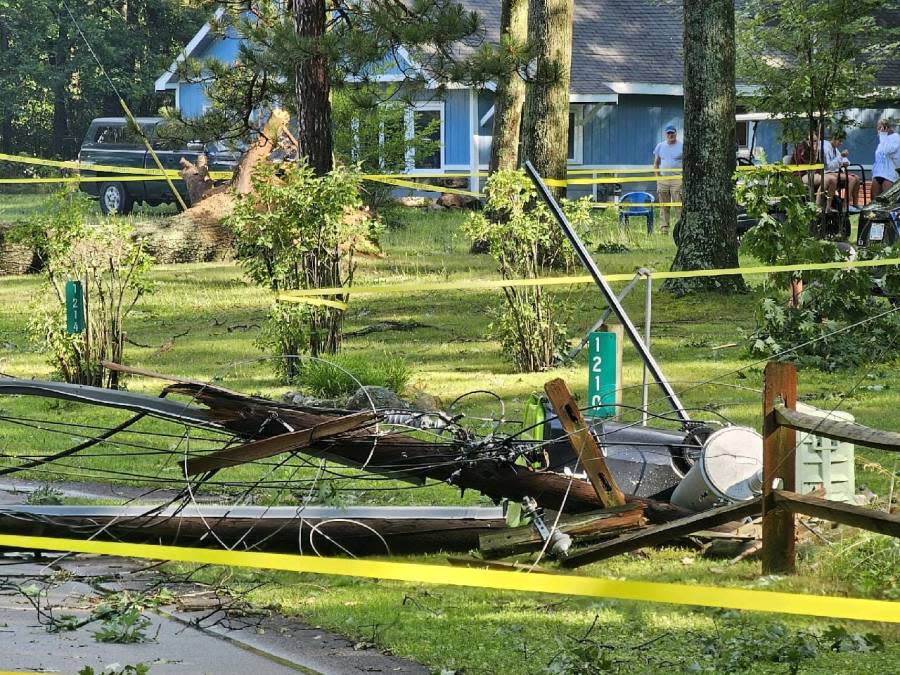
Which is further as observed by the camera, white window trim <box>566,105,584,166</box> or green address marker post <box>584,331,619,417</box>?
white window trim <box>566,105,584,166</box>

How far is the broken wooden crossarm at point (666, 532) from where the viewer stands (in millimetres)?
5988

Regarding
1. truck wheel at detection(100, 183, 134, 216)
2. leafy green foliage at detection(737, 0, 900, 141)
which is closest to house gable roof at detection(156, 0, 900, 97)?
leafy green foliage at detection(737, 0, 900, 141)

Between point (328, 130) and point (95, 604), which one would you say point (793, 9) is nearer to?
point (328, 130)

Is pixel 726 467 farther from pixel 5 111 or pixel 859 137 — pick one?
pixel 5 111

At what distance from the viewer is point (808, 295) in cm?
1302

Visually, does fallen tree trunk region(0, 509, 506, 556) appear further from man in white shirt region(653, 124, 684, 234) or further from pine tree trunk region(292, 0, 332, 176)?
man in white shirt region(653, 124, 684, 234)

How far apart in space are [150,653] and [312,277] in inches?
296

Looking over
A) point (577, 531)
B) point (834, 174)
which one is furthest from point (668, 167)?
point (577, 531)

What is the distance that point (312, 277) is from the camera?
1324cm

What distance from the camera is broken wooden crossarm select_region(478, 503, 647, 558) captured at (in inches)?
266

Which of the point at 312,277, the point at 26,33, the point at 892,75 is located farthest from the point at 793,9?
the point at 26,33

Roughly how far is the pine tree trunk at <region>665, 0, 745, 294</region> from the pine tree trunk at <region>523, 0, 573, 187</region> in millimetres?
2276

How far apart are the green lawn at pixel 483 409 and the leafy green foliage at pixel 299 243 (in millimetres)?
561

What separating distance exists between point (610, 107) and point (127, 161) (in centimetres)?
1125
